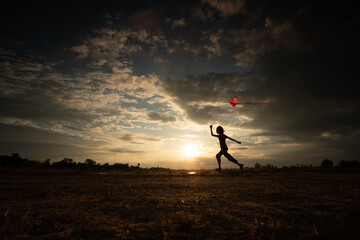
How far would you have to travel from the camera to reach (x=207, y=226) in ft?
6.28

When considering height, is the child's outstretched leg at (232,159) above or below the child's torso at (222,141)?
below

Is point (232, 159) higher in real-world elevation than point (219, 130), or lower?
lower

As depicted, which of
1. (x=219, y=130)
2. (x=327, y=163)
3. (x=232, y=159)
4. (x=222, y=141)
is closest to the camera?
(x=232, y=159)

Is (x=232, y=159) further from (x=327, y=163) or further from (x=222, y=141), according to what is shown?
(x=327, y=163)

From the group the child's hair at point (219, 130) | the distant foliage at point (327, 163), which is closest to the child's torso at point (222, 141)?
the child's hair at point (219, 130)

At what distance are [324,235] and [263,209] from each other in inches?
35.9

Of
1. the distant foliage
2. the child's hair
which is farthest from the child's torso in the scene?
the distant foliage

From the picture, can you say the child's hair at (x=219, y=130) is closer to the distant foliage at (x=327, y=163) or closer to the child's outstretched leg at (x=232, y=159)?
the child's outstretched leg at (x=232, y=159)

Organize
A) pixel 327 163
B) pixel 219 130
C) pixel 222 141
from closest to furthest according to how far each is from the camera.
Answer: pixel 222 141
pixel 219 130
pixel 327 163

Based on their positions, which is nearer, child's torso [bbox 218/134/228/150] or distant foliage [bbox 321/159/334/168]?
child's torso [bbox 218/134/228/150]

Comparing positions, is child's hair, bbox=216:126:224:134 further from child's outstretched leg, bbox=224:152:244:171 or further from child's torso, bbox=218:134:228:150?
child's outstretched leg, bbox=224:152:244:171

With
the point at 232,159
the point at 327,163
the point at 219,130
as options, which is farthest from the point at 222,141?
the point at 327,163

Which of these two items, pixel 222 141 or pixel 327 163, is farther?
pixel 327 163

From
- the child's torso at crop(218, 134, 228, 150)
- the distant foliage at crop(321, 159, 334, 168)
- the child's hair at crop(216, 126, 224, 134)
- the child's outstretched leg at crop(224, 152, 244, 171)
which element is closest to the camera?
the child's outstretched leg at crop(224, 152, 244, 171)
